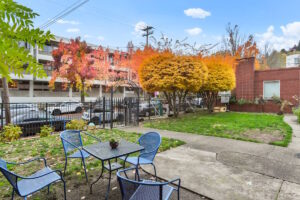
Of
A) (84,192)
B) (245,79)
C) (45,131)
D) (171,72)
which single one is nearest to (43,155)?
(84,192)

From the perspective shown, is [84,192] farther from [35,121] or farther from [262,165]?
[35,121]

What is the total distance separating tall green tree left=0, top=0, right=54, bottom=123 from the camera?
96 centimetres

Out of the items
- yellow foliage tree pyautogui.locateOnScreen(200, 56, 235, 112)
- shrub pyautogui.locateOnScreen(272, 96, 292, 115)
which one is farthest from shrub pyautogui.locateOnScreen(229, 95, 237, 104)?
yellow foliage tree pyautogui.locateOnScreen(200, 56, 235, 112)

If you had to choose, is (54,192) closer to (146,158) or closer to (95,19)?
(146,158)

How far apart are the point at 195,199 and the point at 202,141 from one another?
3.41 meters

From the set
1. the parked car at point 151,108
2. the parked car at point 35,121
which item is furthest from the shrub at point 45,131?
the parked car at point 151,108

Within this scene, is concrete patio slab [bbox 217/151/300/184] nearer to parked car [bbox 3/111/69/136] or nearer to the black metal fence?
the black metal fence

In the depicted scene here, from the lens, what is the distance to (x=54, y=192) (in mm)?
2941

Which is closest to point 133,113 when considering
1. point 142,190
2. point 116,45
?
point 142,190

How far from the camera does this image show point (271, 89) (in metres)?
14.7

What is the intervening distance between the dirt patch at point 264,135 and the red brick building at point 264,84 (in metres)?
8.31

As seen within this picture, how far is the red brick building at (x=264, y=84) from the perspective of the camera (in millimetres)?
13703

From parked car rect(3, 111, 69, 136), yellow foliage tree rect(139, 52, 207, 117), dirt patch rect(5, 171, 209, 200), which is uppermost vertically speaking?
yellow foliage tree rect(139, 52, 207, 117)

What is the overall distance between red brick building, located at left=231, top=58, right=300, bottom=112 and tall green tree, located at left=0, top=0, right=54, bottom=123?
645 inches
